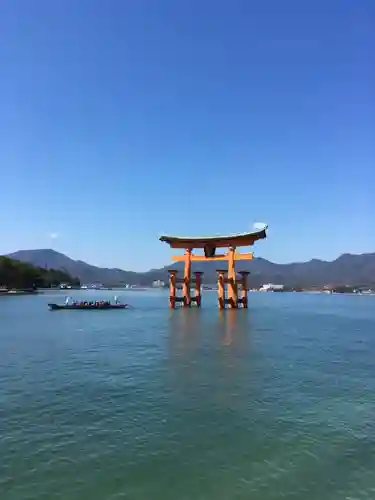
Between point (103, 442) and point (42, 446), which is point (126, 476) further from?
point (42, 446)

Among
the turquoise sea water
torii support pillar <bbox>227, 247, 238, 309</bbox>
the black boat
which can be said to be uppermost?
torii support pillar <bbox>227, 247, 238, 309</bbox>

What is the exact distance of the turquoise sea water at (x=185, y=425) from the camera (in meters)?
7.19

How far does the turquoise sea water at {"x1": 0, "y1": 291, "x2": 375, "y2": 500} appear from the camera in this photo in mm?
7191

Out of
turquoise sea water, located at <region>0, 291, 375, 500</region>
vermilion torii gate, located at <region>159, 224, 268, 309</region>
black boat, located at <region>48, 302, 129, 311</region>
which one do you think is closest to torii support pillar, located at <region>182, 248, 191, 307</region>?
vermilion torii gate, located at <region>159, 224, 268, 309</region>

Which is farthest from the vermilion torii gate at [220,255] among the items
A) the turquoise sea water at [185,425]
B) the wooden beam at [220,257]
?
the turquoise sea water at [185,425]

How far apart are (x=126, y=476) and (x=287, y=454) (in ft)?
10.00

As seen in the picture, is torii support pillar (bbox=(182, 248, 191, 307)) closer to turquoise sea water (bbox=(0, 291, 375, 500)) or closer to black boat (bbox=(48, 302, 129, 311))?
black boat (bbox=(48, 302, 129, 311))

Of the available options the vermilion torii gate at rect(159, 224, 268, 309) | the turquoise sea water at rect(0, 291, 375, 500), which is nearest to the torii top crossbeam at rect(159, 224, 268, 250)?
the vermilion torii gate at rect(159, 224, 268, 309)

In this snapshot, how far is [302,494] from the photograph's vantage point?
6.91 m

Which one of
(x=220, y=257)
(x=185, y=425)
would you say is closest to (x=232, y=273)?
(x=220, y=257)

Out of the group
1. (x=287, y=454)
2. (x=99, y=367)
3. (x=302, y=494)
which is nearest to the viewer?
(x=302, y=494)

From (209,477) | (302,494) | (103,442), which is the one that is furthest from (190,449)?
(302,494)

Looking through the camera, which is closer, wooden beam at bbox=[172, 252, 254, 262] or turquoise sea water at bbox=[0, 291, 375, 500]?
turquoise sea water at bbox=[0, 291, 375, 500]

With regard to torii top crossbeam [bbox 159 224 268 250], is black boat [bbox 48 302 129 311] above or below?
below
